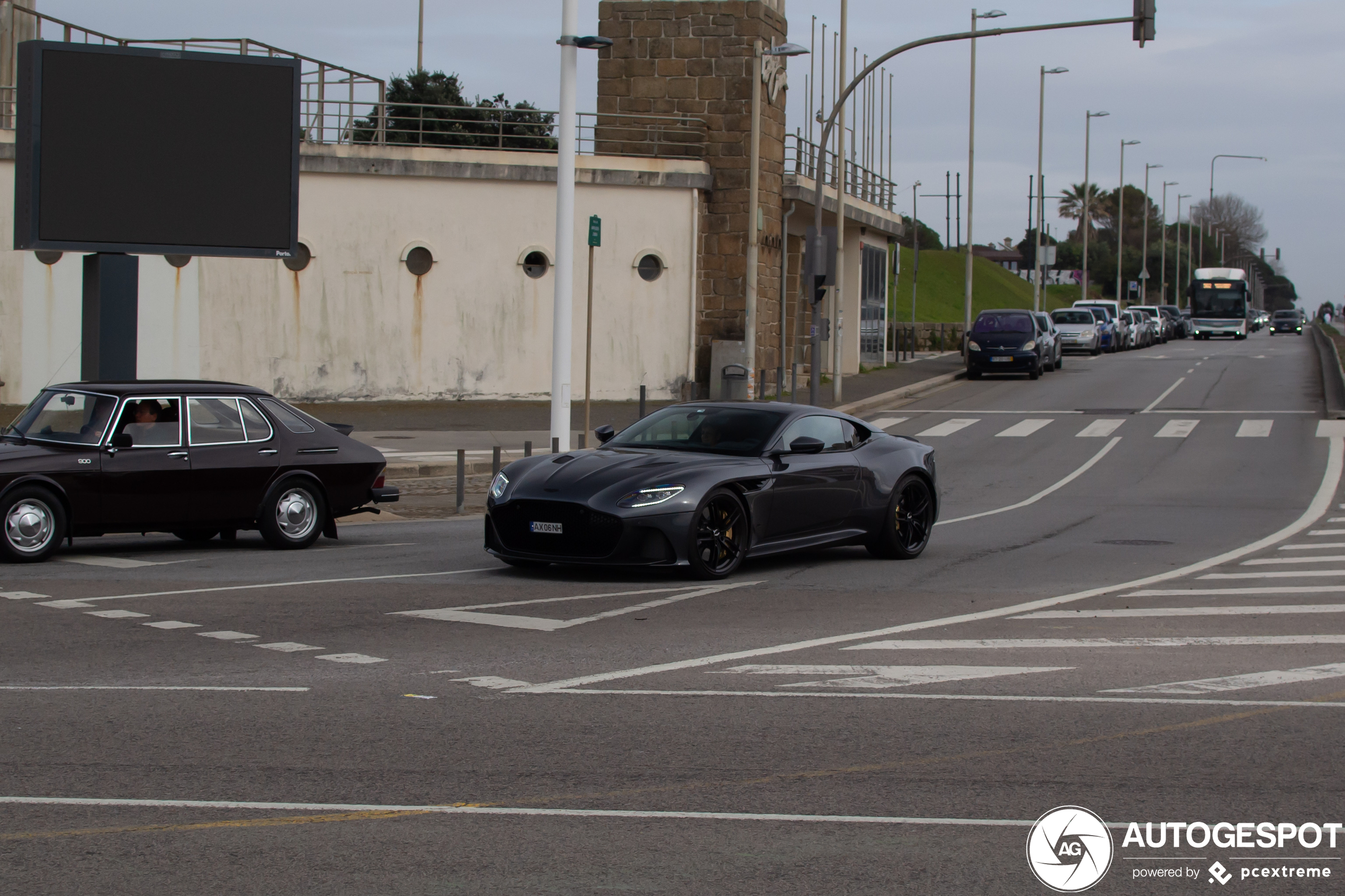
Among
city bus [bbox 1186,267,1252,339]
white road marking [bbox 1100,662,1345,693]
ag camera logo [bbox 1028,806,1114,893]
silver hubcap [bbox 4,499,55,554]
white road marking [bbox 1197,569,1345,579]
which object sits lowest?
ag camera logo [bbox 1028,806,1114,893]

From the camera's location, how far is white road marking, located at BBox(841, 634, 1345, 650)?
888 centimetres

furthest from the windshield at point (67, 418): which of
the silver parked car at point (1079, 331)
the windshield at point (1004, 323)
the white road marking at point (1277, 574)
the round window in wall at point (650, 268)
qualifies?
the silver parked car at point (1079, 331)

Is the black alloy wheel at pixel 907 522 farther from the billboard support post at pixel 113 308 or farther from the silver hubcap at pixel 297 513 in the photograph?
the billboard support post at pixel 113 308

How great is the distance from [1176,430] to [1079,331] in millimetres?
27535

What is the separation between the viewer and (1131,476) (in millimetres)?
21984

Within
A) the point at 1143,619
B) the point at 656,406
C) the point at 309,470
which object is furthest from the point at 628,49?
the point at 1143,619

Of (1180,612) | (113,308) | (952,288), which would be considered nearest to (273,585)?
(1180,612)

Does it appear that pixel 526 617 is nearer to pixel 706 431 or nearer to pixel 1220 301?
pixel 706 431

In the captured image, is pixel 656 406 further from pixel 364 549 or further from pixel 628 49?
pixel 364 549

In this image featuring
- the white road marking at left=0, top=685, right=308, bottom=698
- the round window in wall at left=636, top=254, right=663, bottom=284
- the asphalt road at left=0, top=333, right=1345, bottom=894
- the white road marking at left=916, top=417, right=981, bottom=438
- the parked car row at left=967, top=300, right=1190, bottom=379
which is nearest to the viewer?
the asphalt road at left=0, top=333, right=1345, bottom=894

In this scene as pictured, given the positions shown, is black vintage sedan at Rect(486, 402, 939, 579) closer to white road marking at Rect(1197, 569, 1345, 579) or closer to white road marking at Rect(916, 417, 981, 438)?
white road marking at Rect(1197, 569, 1345, 579)

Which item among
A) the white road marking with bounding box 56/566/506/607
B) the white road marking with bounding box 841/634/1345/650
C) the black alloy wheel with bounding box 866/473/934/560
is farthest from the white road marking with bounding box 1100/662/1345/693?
the white road marking with bounding box 56/566/506/607

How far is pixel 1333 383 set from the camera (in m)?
37.4

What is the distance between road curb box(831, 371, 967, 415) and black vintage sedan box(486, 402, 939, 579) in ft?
49.5
